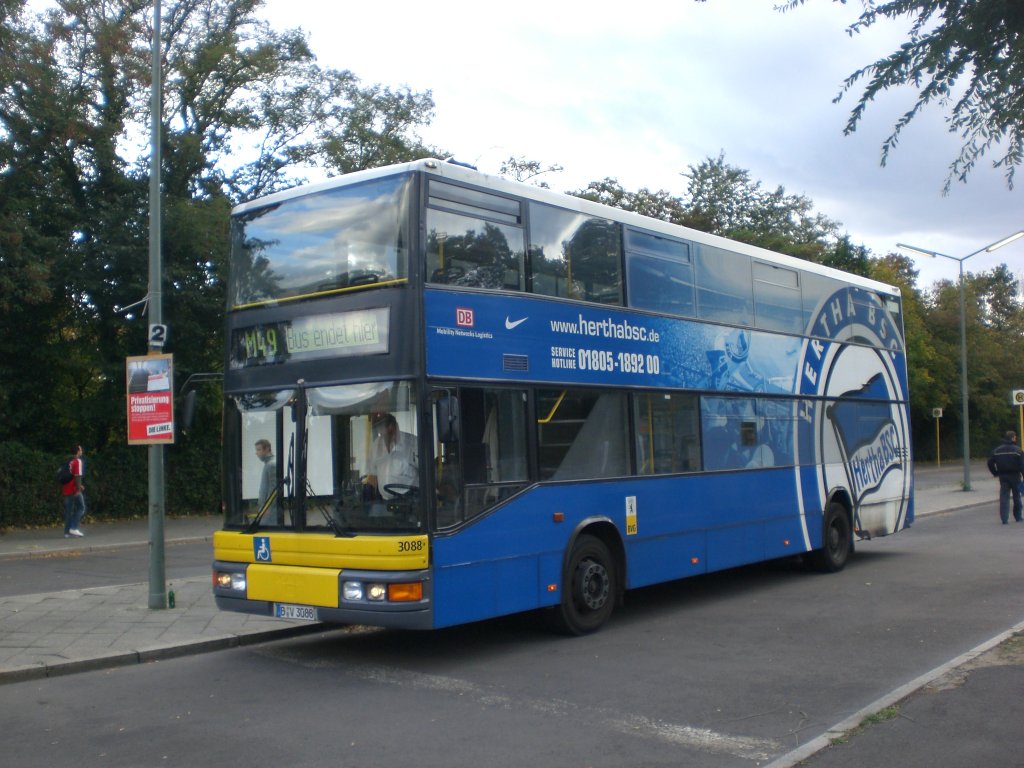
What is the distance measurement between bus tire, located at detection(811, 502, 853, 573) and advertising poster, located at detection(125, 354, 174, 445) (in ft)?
29.9

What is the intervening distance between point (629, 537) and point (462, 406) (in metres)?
A: 2.85

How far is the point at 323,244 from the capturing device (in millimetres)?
9430

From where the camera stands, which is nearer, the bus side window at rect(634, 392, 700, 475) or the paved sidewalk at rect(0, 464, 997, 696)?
the paved sidewalk at rect(0, 464, 997, 696)

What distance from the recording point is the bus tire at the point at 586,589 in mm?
10117

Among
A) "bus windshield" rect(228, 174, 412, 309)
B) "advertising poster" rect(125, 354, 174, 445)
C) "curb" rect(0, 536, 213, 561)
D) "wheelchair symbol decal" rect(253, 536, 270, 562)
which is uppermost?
"bus windshield" rect(228, 174, 412, 309)

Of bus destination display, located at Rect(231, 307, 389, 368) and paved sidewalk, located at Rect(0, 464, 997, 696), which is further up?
bus destination display, located at Rect(231, 307, 389, 368)

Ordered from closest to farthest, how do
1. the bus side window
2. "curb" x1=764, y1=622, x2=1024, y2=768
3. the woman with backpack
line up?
"curb" x1=764, y1=622, x2=1024, y2=768
the bus side window
the woman with backpack

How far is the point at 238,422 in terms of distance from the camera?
9.77m

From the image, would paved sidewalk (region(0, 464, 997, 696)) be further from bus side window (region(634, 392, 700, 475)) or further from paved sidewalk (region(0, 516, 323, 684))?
bus side window (region(634, 392, 700, 475))

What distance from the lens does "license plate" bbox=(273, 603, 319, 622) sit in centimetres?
892

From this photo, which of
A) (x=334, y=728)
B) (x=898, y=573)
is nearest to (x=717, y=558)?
(x=898, y=573)

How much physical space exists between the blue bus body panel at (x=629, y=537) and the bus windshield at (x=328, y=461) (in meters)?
0.65

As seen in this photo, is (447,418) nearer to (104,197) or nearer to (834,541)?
(834,541)

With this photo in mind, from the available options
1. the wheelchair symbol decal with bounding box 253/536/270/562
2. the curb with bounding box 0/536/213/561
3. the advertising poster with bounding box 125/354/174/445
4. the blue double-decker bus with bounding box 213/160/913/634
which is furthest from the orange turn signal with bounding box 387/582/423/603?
the curb with bounding box 0/536/213/561
